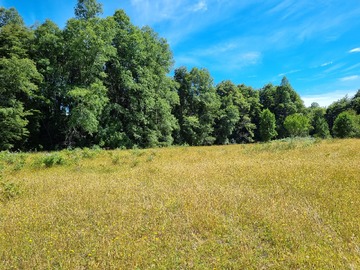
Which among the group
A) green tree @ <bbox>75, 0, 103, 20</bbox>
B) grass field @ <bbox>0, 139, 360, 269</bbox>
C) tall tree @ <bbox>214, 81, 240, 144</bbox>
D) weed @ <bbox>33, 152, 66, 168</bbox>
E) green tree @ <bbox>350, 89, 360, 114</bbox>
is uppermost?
green tree @ <bbox>75, 0, 103, 20</bbox>

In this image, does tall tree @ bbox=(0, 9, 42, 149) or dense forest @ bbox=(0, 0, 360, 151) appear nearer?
tall tree @ bbox=(0, 9, 42, 149)

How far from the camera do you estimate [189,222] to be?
4.47 meters

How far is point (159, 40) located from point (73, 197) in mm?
30856

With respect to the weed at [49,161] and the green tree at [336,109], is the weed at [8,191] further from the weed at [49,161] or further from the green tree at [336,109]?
the green tree at [336,109]

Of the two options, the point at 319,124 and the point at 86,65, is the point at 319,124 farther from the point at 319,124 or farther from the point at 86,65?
the point at 86,65

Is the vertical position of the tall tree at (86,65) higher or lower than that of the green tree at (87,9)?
lower

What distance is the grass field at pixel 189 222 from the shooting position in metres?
3.38

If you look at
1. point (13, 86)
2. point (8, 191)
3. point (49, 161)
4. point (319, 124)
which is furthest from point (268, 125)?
point (8, 191)

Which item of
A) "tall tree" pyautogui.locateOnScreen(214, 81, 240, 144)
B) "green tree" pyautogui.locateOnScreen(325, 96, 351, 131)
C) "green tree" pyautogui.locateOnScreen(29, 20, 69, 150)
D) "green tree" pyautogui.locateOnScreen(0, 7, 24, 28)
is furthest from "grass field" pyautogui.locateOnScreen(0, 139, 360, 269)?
"green tree" pyautogui.locateOnScreen(325, 96, 351, 131)

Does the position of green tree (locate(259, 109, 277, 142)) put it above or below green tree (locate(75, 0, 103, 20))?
below

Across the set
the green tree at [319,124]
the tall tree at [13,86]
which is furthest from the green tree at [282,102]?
the tall tree at [13,86]

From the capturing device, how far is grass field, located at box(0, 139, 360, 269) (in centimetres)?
338

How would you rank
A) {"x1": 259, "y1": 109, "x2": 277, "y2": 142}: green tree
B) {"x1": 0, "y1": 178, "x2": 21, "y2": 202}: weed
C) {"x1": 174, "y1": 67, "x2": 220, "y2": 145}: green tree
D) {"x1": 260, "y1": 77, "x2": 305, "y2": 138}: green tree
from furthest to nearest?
1. {"x1": 260, "y1": 77, "x2": 305, "y2": 138}: green tree
2. {"x1": 259, "y1": 109, "x2": 277, "y2": 142}: green tree
3. {"x1": 174, "y1": 67, "x2": 220, "y2": 145}: green tree
4. {"x1": 0, "y1": 178, "x2": 21, "y2": 202}: weed

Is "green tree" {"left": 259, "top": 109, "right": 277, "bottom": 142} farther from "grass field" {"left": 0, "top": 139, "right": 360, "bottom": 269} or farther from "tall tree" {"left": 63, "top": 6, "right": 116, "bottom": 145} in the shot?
"grass field" {"left": 0, "top": 139, "right": 360, "bottom": 269}
